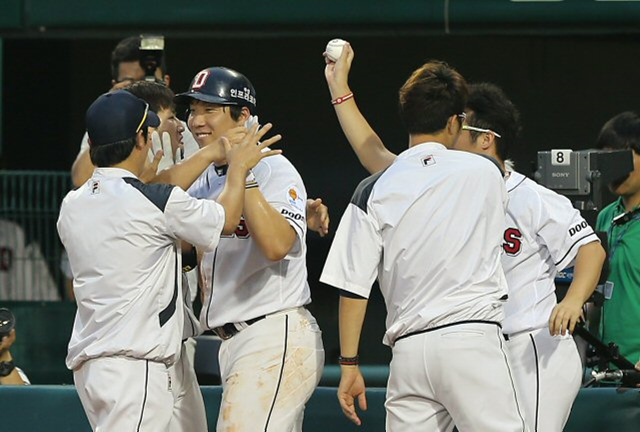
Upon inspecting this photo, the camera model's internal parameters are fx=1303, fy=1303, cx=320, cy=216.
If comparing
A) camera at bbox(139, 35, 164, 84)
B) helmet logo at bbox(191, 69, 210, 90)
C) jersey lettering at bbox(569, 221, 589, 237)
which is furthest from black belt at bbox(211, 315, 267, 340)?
camera at bbox(139, 35, 164, 84)

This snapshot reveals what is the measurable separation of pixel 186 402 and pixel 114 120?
3.68 feet

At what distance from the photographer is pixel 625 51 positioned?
326 inches

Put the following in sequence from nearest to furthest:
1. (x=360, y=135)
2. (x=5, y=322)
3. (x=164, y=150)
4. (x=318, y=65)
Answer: (x=360, y=135) → (x=5, y=322) → (x=164, y=150) → (x=318, y=65)

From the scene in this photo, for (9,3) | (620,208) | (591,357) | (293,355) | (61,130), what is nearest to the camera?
(293,355)

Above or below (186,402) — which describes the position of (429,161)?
above

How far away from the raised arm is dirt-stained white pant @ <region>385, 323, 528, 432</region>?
39.1 inches

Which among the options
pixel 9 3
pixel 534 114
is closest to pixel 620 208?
pixel 534 114

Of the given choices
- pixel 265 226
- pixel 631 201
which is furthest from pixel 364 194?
pixel 631 201

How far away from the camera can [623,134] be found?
5941 millimetres

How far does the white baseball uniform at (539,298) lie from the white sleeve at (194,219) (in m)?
1.13

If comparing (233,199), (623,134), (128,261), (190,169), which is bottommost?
(128,261)

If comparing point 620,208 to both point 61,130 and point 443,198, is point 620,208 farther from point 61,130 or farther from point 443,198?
point 61,130

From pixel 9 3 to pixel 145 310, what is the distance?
365 cm

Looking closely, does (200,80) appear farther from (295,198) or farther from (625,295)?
(625,295)
